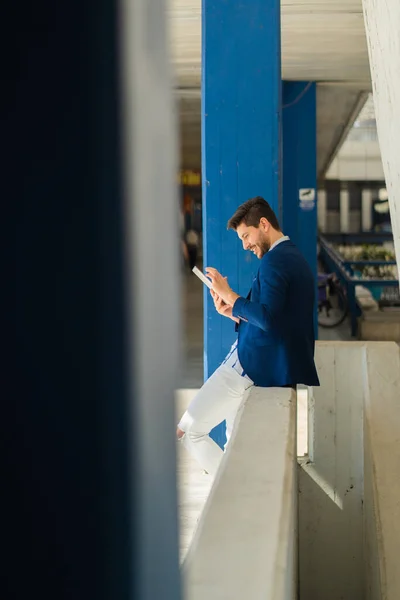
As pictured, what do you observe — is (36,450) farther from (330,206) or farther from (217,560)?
(330,206)

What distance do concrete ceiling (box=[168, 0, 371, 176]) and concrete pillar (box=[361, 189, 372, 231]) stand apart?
20.0 meters

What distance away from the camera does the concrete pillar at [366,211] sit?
3528 centimetres

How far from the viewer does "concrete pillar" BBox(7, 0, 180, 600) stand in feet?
2.38

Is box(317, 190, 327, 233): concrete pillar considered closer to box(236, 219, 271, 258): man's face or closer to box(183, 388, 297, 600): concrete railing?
box(236, 219, 271, 258): man's face

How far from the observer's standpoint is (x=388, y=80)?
2924mm

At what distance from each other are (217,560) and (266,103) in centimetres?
429

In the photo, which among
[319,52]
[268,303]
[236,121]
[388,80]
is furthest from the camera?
[319,52]

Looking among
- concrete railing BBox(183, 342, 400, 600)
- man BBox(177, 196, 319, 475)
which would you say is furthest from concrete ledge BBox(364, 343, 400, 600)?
Result: man BBox(177, 196, 319, 475)

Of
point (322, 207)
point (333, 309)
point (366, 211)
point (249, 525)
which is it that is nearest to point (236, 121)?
point (249, 525)

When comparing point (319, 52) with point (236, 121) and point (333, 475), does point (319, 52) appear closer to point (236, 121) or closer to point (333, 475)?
point (236, 121)

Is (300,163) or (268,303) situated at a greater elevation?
(300,163)

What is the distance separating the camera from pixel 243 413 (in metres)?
3.19

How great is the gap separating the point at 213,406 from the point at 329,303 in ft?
38.7

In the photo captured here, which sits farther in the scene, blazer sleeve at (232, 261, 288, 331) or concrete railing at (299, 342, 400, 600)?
concrete railing at (299, 342, 400, 600)
